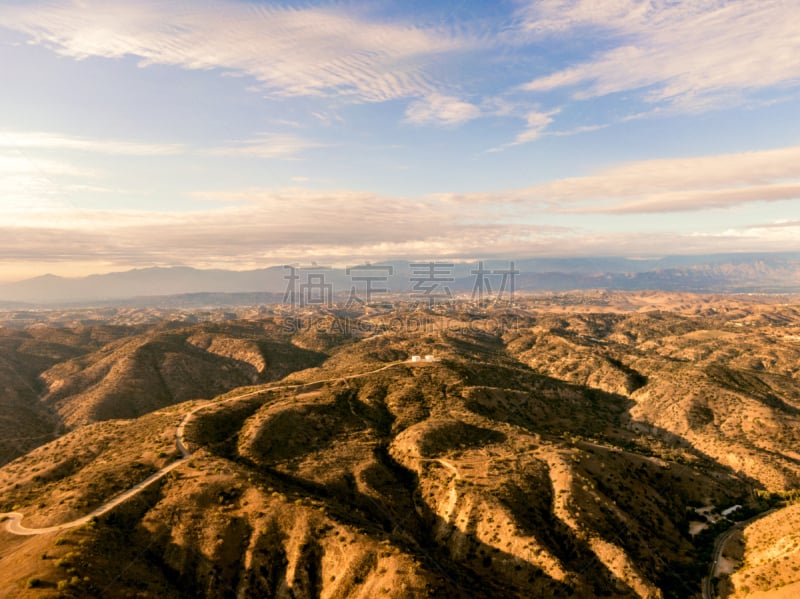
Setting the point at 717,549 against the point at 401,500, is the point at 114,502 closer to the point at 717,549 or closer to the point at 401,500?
the point at 401,500

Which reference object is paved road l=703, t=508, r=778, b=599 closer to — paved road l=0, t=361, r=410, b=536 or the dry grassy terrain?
the dry grassy terrain

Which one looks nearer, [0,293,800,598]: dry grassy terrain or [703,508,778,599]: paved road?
[0,293,800,598]: dry grassy terrain

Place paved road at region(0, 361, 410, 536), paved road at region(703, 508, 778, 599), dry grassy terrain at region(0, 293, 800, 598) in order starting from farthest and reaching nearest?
paved road at region(703, 508, 778, 599)
paved road at region(0, 361, 410, 536)
dry grassy terrain at region(0, 293, 800, 598)

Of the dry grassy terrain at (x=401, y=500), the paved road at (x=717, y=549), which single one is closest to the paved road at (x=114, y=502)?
the dry grassy terrain at (x=401, y=500)

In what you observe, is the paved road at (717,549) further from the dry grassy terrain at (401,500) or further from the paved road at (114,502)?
the paved road at (114,502)

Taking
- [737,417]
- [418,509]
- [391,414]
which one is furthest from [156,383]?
[737,417]

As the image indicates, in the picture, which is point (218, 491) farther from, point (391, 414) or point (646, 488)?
point (646, 488)

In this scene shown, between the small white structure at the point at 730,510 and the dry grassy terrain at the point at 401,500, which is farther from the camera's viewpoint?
the small white structure at the point at 730,510

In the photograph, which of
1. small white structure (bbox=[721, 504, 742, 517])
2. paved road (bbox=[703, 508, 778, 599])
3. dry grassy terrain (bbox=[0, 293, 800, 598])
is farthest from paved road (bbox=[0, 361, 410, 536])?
small white structure (bbox=[721, 504, 742, 517])

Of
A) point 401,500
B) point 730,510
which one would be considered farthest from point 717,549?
point 401,500
